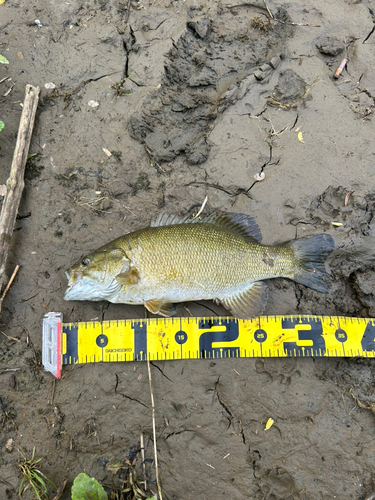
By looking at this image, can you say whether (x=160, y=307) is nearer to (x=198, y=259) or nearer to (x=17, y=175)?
(x=198, y=259)

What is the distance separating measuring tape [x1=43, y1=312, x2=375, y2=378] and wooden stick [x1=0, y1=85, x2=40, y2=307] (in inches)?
39.2

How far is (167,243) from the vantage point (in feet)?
10.7

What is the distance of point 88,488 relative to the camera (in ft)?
9.82

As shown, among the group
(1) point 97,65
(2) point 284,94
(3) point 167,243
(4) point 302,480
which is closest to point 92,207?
(3) point 167,243

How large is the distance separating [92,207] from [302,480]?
382 centimetres

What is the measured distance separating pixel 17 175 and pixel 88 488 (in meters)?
3.42

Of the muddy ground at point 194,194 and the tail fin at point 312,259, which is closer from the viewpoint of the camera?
the muddy ground at point 194,194

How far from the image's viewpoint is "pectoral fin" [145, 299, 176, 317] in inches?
133

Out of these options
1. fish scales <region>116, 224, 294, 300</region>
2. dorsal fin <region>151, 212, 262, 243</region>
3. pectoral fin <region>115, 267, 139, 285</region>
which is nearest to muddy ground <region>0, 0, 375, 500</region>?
dorsal fin <region>151, 212, 262, 243</region>

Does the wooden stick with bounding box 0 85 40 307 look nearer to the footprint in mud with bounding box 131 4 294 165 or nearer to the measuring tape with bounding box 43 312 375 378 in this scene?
the measuring tape with bounding box 43 312 375 378

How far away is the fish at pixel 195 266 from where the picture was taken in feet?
10.7

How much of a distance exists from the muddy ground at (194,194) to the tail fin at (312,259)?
0.21 m

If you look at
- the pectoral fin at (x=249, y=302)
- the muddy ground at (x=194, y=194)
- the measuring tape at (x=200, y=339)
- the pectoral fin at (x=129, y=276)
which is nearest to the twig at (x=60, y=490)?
the muddy ground at (x=194, y=194)

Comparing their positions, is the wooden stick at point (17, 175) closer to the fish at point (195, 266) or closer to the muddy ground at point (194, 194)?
the muddy ground at point (194, 194)
